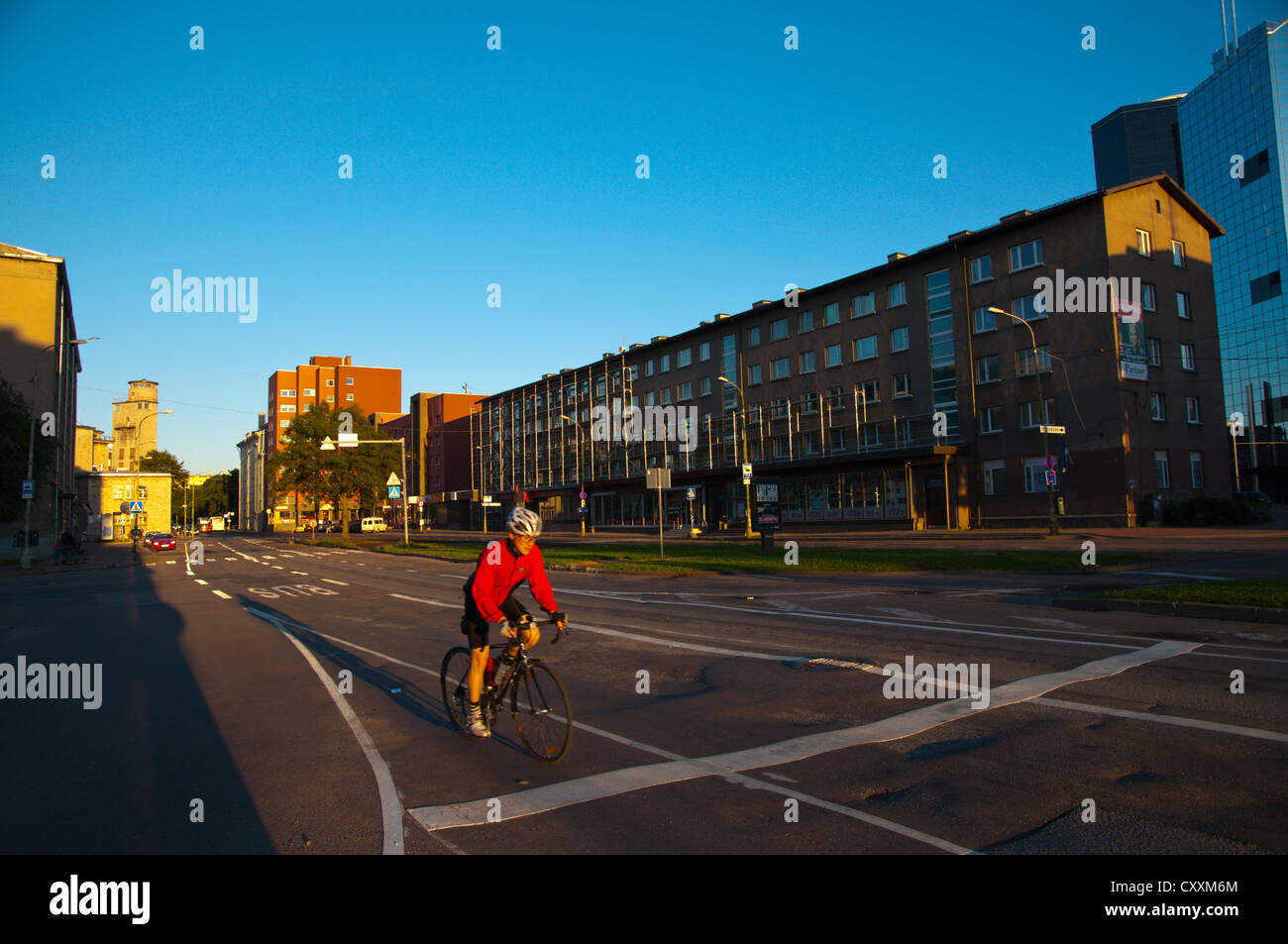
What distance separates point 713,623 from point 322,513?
121770 millimetres

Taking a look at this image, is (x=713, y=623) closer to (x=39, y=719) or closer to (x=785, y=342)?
(x=39, y=719)

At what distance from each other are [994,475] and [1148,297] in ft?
37.1

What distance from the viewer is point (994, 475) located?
40.3 m

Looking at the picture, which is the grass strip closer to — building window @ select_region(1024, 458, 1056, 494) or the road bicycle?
the road bicycle

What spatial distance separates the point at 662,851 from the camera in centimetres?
381

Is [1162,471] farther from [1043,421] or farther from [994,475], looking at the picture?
[1043,421]

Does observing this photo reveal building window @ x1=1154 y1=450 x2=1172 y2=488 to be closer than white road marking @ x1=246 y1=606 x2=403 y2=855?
No

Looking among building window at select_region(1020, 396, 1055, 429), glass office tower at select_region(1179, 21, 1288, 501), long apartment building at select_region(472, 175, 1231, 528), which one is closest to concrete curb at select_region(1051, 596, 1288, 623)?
long apartment building at select_region(472, 175, 1231, 528)

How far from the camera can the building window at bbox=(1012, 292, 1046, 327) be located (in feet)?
127

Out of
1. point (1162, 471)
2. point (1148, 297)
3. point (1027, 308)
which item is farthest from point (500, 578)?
point (1148, 297)

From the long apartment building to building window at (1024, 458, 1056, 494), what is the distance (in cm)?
10

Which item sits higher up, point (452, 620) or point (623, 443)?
point (623, 443)
